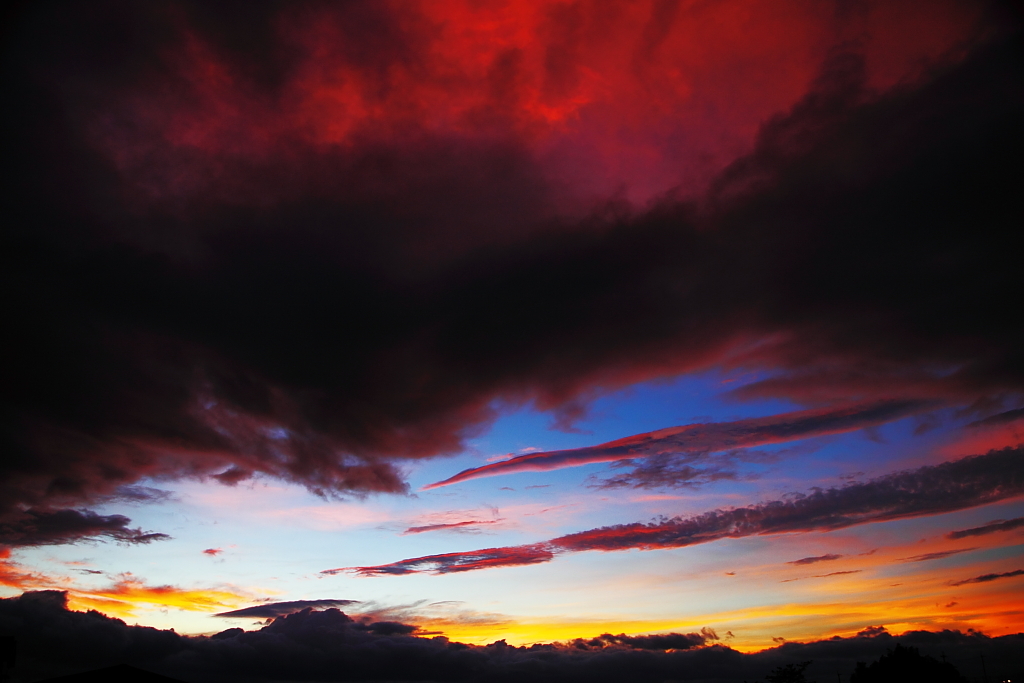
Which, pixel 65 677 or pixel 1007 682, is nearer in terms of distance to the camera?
pixel 65 677

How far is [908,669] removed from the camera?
11250 cm

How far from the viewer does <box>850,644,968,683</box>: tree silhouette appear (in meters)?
110

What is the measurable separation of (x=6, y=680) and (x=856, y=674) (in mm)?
135176

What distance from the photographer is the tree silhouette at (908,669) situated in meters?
110

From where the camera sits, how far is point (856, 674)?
125m

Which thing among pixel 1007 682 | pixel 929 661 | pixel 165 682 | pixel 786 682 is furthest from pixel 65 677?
pixel 1007 682

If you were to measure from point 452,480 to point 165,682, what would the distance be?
120ft

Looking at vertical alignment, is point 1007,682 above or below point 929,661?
below

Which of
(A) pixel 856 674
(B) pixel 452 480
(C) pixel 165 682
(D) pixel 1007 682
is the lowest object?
(D) pixel 1007 682

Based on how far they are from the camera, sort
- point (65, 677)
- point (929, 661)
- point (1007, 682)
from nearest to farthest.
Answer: point (65, 677) < point (929, 661) < point (1007, 682)

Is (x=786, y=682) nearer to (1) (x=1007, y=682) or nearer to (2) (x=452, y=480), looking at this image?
(1) (x=1007, y=682)

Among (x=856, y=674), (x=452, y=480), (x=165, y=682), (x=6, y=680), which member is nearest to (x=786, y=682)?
(x=856, y=674)

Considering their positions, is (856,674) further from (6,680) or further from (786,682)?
(6,680)

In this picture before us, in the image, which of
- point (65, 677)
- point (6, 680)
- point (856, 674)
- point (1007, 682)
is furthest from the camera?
point (1007, 682)
